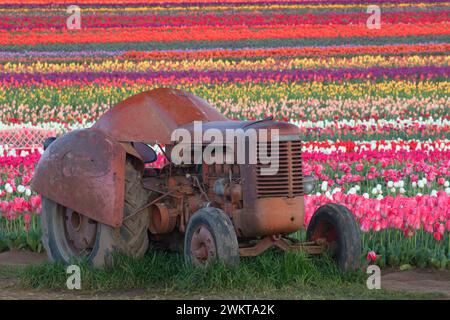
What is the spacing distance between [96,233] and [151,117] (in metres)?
1.02

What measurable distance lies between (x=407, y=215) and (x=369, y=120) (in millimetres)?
11481

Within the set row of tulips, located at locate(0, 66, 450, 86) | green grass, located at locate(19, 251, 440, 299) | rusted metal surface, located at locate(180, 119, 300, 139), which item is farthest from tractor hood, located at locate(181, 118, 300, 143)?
row of tulips, located at locate(0, 66, 450, 86)

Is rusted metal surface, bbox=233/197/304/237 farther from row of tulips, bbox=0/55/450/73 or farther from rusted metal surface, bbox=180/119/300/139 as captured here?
row of tulips, bbox=0/55/450/73

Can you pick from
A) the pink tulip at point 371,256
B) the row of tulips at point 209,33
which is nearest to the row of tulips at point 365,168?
the pink tulip at point 371,256

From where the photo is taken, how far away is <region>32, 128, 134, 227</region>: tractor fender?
926 cm

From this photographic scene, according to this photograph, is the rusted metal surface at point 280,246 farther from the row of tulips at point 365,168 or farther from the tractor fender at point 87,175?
the row of tulips at point 365,168

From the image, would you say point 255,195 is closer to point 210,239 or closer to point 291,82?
point 210,239

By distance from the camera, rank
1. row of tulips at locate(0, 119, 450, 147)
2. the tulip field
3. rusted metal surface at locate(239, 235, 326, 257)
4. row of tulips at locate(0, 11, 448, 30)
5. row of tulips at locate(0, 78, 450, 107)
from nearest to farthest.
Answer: rusted metal surface at locate(239, 235, 326, 257) → the tulip field → row of tulips at locate(0, 119, 450, 147) → row of tulips at locate(0, 78, 450, 107) → row of tulips at locate(0, 11, 448, 30)

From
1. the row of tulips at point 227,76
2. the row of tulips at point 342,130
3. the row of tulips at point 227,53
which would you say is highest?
the row of tulips at point 227,53

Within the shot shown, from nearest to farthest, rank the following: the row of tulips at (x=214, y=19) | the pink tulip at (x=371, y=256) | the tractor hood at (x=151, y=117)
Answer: the tractor hood at (x=151, y=117) < the pink tulip at (x=371, y=256) < the row of tulips at (x=214, y=19)

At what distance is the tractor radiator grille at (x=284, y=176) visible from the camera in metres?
8.81

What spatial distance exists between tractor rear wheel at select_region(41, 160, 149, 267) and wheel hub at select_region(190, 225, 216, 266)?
0.69m

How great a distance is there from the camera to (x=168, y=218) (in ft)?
30.9

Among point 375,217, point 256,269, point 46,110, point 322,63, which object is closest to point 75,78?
point 46,110
